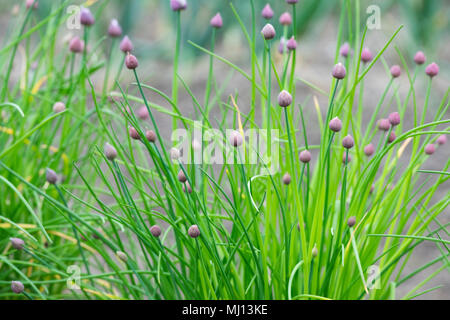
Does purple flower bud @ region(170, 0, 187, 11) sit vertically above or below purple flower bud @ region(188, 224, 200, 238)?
above

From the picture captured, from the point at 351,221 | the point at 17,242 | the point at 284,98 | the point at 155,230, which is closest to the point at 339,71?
the point at 284,98

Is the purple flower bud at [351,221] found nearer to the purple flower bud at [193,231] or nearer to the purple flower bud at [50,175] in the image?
the purple flower bud at [193,231]

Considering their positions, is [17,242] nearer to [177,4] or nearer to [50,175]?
[50,175]

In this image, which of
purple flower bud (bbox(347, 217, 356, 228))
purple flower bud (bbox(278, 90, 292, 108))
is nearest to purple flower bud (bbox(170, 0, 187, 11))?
purple flower bud (bbox(278, 90, 292, 108))

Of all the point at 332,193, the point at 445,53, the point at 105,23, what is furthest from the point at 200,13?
the point at 332,193

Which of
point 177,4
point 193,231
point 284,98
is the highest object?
point 177,4

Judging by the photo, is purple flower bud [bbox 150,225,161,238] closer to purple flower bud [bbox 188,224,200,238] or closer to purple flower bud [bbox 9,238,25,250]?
purple flower bud [bbox 188,224,200,238]

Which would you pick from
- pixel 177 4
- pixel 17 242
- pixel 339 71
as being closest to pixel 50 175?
pixel 17 242

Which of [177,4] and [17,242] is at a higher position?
[177,4]

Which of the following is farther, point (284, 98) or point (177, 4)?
point (177, 4)

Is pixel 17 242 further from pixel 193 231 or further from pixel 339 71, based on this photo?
pixel 339 71

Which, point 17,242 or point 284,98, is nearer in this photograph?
point 284,98
